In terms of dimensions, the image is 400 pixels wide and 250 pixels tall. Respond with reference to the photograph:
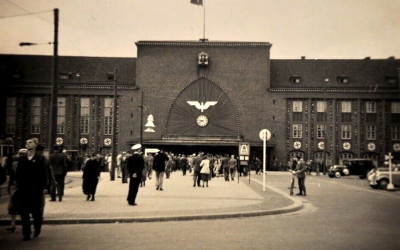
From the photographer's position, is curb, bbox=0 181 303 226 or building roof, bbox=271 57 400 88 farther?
building roof, bbox=271 57 400 88

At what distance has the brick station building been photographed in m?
77.6

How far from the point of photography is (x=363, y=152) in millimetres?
77875

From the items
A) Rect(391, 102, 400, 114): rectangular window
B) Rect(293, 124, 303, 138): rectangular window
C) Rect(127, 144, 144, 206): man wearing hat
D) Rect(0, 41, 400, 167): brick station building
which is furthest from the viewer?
Rect(391, 102, 400, 114): rectangular window

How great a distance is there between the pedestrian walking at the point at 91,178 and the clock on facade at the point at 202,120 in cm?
5507

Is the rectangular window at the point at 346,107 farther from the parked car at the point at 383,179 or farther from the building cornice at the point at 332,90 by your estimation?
the parked car at the point at 383,179

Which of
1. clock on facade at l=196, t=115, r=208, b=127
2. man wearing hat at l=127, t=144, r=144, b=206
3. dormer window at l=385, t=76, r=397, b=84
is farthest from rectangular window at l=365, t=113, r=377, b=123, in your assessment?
man wearing hat at l=127, t=144, r=144, b=206

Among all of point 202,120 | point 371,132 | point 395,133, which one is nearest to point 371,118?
point 371,132

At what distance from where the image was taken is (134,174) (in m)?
19.5

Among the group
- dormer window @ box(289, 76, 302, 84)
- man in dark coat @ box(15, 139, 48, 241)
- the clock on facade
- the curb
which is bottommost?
A: the curb

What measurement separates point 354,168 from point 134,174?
4029 centimetres

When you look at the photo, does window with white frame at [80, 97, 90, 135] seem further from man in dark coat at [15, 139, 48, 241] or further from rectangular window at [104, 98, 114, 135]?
man in dark coat at [15, 139, 48, 241]

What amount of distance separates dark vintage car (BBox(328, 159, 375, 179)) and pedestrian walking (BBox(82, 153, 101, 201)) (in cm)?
3815

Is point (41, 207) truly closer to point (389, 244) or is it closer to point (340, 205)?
point (389, 244)

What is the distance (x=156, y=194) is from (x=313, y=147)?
183ft
